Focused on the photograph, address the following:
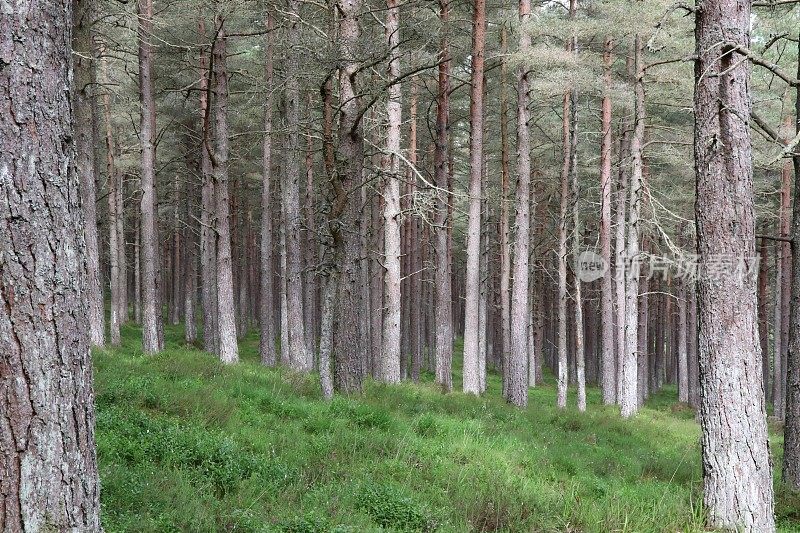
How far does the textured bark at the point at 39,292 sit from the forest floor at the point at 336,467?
1.47 m

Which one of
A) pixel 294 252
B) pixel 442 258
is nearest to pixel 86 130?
pixel 294 252

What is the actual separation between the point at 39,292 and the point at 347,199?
20.2 feet

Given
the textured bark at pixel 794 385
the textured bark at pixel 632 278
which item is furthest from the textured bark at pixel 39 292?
the textured bark at pixel 632 278

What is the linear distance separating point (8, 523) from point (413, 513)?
129 inches

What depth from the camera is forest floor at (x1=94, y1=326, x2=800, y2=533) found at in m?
4.86

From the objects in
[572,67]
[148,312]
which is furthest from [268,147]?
[572,67]

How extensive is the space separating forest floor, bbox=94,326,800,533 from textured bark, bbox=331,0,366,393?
38.7 inches

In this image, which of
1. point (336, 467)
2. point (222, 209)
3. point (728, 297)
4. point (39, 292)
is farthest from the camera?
point (222, 209)

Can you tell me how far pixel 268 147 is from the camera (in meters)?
18.5

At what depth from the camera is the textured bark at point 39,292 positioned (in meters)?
2.66

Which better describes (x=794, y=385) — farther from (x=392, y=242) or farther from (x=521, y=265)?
(x=392, y=242)

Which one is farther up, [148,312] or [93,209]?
[93,209]

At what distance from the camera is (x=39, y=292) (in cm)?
273

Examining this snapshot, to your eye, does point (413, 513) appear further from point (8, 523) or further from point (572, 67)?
point (572, 67)
